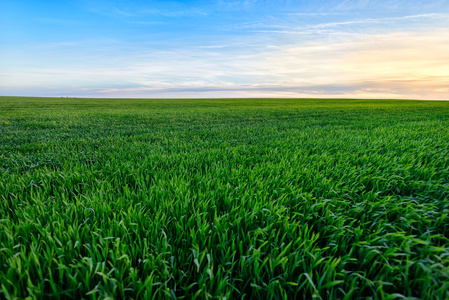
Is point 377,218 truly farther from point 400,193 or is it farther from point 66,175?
point 66,175

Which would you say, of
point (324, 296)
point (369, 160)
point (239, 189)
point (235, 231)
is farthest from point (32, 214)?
point (369, 160)

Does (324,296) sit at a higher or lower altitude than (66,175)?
lower

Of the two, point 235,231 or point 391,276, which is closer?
point 391,276

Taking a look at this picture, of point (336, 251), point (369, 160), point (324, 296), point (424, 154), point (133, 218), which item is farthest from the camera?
point (424, 154)

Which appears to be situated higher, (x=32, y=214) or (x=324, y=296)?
(x=32, y=214)

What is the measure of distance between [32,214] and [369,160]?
5.79m

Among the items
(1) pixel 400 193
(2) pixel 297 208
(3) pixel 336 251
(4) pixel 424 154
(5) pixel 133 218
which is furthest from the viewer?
(4) pixel 424 154

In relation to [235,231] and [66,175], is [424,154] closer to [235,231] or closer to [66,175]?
[235,231]

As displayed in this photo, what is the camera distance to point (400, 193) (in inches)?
141

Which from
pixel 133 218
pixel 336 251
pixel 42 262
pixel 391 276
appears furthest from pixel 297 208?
pixel 42 262

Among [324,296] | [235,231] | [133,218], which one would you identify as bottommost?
[324,296]

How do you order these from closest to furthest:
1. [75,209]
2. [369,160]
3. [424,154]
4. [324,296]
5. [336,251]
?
[324,296] → [336,251] → [75,209] → [369,160] → [424,154]

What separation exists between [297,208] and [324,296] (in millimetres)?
1164

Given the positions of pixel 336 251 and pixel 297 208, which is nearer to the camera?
pixel 336 251
